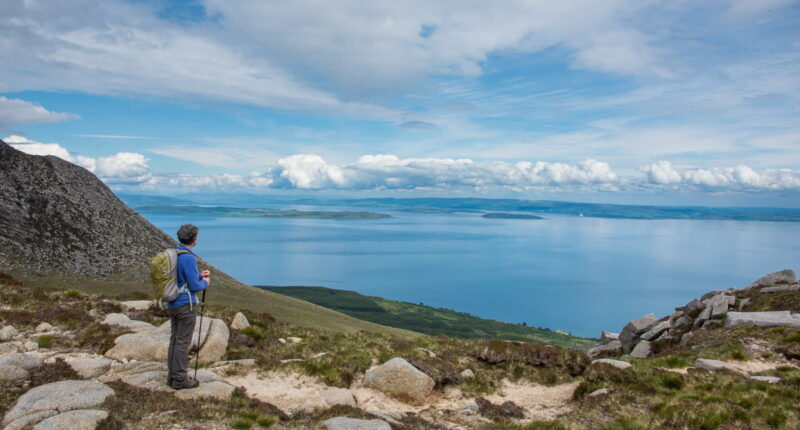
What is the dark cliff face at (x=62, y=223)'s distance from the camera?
4119cm

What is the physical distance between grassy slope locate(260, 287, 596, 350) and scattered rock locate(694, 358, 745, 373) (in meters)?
93.2

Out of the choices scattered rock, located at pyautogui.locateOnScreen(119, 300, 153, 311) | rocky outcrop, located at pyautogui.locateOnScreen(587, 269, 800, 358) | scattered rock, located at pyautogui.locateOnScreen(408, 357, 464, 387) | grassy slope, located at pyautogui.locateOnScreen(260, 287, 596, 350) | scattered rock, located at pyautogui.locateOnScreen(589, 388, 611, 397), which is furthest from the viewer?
grassy slope, located at pyautogui.locateOnScreen(260, 287, 596, 350)

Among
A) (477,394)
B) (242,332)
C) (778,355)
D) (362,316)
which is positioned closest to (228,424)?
(477,394)

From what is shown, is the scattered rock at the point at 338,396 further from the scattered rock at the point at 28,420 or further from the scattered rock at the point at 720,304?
the scattered rock at the point at 720,304

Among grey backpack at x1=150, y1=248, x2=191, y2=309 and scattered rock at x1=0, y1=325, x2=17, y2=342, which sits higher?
grey backpack at x1=150, y1=248, x2=191, y2=309

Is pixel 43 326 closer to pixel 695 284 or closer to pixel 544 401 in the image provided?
pixel 544 401

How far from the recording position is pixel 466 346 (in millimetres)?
17766

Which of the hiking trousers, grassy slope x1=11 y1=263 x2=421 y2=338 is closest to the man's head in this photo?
the hiking trousers

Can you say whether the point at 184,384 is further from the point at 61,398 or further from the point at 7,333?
the point at 7,333

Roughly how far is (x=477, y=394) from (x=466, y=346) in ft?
15.6

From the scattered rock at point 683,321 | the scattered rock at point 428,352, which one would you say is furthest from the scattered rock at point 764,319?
the scattered rock at point 428,352

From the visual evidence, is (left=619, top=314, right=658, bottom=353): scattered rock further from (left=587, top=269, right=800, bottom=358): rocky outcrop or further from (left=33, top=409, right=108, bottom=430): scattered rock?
(left=33, top=409, right=108, bottom=430): scattered rock

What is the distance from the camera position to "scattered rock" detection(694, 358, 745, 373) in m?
13.4

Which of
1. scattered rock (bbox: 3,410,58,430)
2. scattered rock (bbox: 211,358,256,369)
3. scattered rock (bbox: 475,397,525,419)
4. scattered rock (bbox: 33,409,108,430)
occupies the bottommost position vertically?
scattered rock (bbox: 475,397,525,419)
